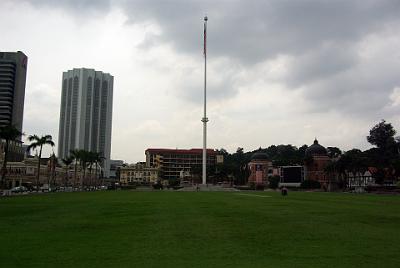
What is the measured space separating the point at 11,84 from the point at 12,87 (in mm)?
1105

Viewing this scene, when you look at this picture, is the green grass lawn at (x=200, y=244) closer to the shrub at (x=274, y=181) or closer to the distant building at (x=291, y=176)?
the shrub at (x=274, y=181)

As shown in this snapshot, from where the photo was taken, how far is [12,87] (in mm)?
140375

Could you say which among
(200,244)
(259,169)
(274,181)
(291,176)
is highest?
(259,169)

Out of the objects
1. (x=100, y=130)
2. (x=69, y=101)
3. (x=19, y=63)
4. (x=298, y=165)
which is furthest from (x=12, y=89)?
(x=298, y=165)

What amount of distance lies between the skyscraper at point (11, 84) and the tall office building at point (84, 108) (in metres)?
36.8

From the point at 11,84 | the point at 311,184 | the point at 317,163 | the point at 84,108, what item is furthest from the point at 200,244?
the point at 84,108

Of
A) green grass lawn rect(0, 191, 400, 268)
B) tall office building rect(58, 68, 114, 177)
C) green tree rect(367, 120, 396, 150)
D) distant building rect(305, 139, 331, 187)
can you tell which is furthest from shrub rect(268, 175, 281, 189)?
green grass lawn rect(0, 191, 400, 268)

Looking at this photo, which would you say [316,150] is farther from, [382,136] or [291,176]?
[382,136]

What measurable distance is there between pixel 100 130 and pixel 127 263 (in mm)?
188223

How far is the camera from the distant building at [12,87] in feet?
455

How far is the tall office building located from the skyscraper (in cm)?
3678

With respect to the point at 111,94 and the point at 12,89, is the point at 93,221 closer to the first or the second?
the point at 12,89

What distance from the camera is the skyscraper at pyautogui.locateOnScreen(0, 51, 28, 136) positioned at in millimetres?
138625

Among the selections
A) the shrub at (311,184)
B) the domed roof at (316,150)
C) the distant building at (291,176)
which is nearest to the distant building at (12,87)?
the distant building at (291,176)
